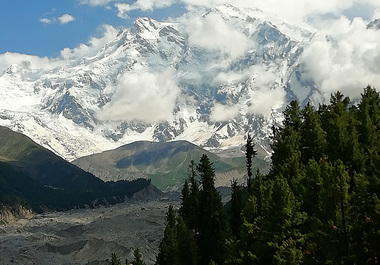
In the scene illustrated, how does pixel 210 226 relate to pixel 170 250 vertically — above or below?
above

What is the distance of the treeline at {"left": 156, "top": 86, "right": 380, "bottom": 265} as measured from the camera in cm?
4353

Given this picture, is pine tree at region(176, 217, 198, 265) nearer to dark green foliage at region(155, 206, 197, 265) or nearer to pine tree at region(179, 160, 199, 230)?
dark green foliage at region(155, 206, 197, 265)

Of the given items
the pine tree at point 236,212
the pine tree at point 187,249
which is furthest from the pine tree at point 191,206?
the pine tree at point 187,249

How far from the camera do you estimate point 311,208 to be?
54156mm

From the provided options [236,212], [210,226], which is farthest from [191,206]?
[236,212]

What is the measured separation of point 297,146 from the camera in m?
68.1

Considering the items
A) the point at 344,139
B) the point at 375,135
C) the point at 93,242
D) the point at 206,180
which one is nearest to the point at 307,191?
the point at 344,139

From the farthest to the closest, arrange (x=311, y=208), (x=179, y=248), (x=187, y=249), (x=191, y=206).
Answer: (x=191, y=206) < (x=179, y=248) < (x=187, y=249) < (x=311, y=208)

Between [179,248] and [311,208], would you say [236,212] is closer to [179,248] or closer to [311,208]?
[179,248]

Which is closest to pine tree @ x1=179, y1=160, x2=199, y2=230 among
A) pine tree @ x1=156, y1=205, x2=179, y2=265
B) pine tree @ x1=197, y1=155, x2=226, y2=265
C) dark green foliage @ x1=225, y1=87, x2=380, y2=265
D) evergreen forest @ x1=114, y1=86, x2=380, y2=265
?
pine tree @ x1=197, y1=155, x2=226, y2=265

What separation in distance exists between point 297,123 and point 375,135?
13.0 metres

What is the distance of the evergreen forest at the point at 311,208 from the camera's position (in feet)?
→ 143

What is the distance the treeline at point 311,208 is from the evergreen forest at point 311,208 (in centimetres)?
8

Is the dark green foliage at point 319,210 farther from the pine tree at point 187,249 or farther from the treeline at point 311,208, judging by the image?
the pine tree at point 187,249
